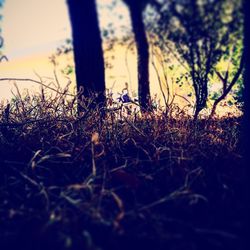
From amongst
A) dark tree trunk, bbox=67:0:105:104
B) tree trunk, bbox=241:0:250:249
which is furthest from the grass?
dark tree trunk, bbox=67:0:105:104

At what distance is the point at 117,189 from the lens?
6.53 ft

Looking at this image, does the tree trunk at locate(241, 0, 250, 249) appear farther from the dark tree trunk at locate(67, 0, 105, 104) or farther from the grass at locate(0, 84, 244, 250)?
the dark tree trunk at locate(67, 0, 105, 104)

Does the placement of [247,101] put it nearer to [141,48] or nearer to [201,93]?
[201,93]

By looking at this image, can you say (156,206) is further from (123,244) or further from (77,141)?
(77,141)

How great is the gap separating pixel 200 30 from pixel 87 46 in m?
1.41

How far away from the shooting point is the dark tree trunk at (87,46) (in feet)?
11.8

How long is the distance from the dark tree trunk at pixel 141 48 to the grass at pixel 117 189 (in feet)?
2.32

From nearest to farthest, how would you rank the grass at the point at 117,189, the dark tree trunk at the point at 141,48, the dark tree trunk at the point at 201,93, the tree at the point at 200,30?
the grass at the point at 117,189 → the tree at the point at 200,30 → the dark tree trunk at the point at 201,93 → the dark tree trunk at the point at 141,48

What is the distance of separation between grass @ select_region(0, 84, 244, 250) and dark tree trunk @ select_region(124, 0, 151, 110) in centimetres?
71

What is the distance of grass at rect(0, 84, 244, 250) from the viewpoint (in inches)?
60.8

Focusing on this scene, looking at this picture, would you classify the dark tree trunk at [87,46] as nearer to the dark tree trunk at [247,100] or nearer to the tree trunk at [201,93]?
the tree trunk at [201,93]

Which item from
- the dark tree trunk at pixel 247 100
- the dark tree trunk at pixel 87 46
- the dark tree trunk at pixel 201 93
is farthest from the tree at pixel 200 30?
the dark tree trunk at pixel 87 46

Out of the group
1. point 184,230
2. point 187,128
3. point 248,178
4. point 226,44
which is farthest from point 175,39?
point 184,230

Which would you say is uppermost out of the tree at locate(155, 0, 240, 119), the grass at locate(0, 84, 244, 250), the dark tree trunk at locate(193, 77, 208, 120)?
the tree at locate(155, 0, 240, 119)
